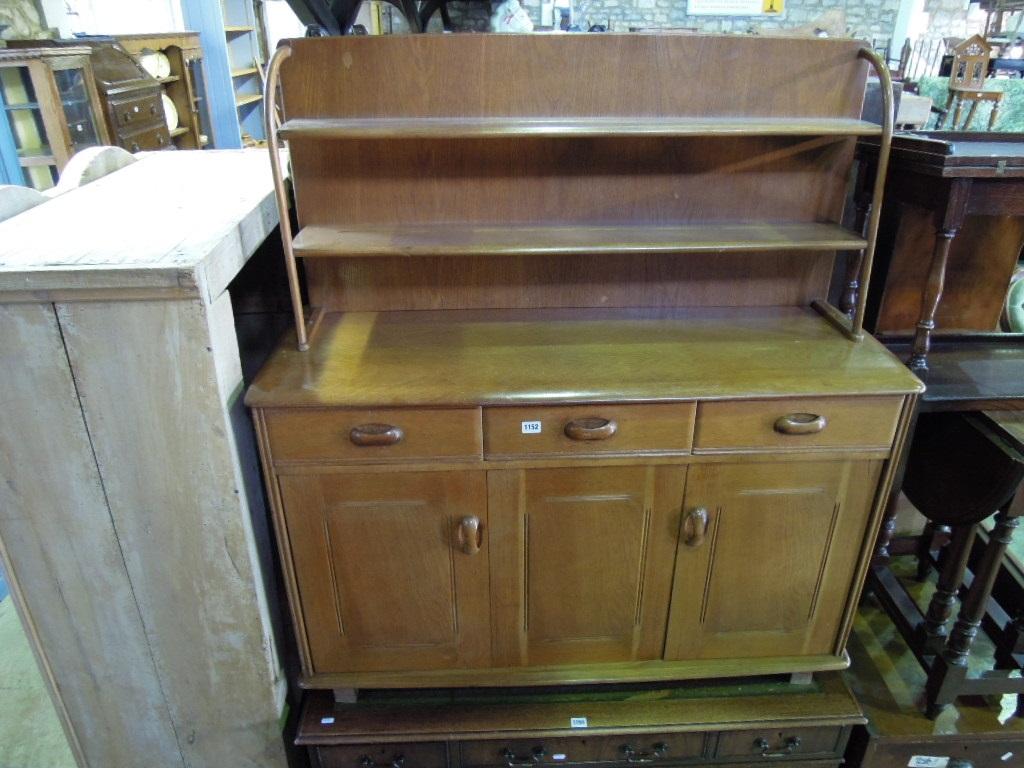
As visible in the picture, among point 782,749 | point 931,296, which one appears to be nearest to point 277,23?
point 931,296

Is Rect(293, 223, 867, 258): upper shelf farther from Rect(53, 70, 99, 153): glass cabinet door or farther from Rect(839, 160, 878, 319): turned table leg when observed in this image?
Rect(53, 70, 99, 153): glass cabinet door

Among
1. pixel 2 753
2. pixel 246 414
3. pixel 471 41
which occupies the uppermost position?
pixel 471 41

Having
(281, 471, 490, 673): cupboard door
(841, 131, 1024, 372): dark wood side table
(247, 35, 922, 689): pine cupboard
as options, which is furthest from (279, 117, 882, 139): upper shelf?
(281, 471, 490, 673): cupboard door

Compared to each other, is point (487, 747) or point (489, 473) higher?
point (489, 473)

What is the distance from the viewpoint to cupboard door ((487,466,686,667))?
1.49 m

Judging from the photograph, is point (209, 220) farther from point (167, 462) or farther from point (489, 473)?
point (489, 473)

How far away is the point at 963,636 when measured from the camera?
162cm

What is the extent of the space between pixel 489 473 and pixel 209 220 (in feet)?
2.55

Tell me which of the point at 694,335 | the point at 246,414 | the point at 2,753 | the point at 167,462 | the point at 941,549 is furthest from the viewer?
the point at 941,549

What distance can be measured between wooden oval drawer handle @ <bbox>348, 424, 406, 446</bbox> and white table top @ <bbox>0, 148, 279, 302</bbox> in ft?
1.19

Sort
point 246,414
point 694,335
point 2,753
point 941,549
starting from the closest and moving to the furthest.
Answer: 1. point 246,414
2. point 694,335
3. point 2,753
4. point 941,549

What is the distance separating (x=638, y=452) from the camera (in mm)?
1450

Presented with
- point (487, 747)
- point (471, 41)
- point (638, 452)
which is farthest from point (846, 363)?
point (487, 747)

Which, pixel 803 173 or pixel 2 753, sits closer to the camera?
pixel 803 173
